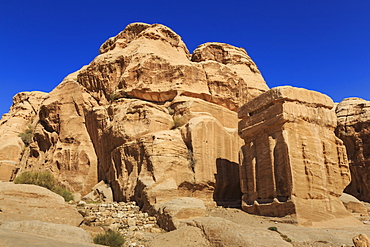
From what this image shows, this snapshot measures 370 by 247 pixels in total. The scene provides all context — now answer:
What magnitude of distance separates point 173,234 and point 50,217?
17.2 ft

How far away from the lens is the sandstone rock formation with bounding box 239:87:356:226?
17844mm

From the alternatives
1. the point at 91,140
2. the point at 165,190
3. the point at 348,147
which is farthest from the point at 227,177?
the point at 348,147

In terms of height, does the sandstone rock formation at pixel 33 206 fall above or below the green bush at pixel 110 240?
above

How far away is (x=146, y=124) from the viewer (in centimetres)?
2411

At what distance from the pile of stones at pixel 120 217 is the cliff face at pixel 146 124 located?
2.89 feet

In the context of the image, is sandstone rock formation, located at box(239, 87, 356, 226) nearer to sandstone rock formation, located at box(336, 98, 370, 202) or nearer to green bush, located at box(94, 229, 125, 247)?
green bush, located at box(94, 229, 125, 247)

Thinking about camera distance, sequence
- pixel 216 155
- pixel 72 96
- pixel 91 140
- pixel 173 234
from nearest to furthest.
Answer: pixel 173 234, pixel 216 155, pixel 91 140, pixel 72 96

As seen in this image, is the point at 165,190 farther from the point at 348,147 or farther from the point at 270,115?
the point at 348,147

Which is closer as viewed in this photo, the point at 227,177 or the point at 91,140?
the point at 227,177

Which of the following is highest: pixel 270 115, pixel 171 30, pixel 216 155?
pixel 171 30

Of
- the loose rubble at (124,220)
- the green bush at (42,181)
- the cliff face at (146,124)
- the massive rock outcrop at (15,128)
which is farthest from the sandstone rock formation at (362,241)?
the massive rock outcrop at (15,128)

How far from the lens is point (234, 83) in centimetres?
3133

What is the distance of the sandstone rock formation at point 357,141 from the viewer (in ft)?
103

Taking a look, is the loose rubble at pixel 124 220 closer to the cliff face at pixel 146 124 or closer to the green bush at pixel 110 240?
the green bush at pixel 110 240
